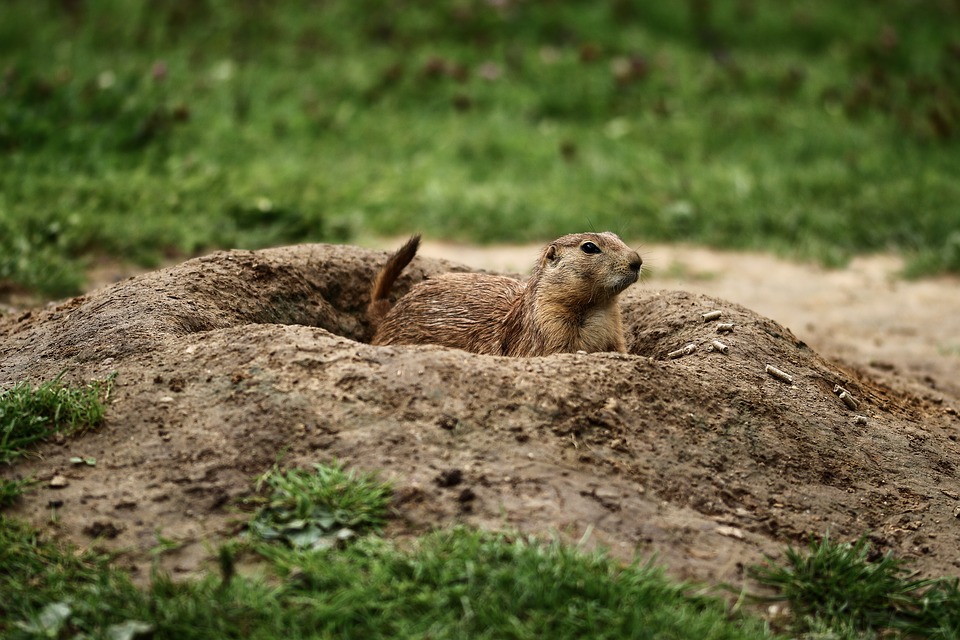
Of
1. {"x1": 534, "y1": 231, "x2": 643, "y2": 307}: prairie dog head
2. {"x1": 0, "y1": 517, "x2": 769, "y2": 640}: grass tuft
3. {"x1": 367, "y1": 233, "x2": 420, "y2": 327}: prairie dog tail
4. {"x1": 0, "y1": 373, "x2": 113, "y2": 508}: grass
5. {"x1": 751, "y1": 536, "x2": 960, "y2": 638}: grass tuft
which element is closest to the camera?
{"x1": 0, "y1": 517, "x2": 769, "y2": 640}: grass tuft

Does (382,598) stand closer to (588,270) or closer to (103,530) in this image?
(103,530)

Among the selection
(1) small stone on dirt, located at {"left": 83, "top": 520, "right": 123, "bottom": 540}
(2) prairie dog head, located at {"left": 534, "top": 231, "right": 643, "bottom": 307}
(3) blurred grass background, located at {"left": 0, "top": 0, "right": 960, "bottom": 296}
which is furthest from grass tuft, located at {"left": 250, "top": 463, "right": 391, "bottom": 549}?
(3) blurred grass background, located at {"left": 0, "top": 0, "right": 960, "bottom": 296}

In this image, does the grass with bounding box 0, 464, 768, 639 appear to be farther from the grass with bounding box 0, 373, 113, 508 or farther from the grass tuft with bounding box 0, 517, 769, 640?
the grass with bounding box 0, 373, 113, 508

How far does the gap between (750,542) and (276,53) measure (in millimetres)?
8010

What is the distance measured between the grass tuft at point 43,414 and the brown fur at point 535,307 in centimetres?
138

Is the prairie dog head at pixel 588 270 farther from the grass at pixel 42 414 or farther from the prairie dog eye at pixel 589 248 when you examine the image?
the grass at pixel 42 414

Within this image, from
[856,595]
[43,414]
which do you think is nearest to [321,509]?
[43,414]

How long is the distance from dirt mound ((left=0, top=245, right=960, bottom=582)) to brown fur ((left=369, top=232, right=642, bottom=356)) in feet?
1.22

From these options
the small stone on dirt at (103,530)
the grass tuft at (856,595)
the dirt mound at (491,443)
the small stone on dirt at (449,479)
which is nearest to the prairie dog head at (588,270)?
the dirt mound at (491,443)

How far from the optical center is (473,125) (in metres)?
9.68

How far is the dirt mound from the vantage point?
3.38 meters

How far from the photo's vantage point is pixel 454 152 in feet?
30.5

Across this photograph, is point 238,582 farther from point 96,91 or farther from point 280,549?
point 96,91

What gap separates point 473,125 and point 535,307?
215 inches
